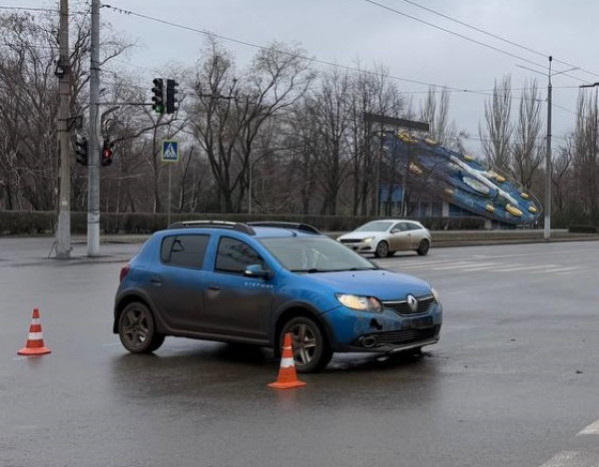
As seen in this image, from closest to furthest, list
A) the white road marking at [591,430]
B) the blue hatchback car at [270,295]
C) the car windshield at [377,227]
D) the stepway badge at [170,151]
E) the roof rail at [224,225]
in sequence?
1. the white road marking at [591,430]
2. the blue hatchback car at [270,295]
3. the roof rail at [224,225]
4. the car windshield at [377,227]
5. the stepway badge at [170,151]

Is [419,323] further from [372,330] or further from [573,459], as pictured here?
[573,459]

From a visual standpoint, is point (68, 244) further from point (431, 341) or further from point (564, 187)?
point (564, 187)

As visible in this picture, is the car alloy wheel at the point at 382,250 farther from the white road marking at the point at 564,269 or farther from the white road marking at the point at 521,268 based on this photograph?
the white road marking at the point at 564,269

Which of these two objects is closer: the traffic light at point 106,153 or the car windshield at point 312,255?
the car windshield at point 312,255

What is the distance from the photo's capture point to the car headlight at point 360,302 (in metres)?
8.27

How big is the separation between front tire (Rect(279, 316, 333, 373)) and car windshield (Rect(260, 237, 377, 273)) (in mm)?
676

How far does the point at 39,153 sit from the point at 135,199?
36.0 meters

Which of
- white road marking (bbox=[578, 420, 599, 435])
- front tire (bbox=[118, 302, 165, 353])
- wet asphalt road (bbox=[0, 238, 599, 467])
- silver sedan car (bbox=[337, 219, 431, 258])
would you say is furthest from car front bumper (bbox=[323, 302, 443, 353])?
silver sedan car (bbox=[337, 219, 431, 258])

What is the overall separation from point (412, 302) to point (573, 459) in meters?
3.46

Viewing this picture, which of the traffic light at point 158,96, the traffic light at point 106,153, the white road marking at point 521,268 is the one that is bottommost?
the white road marking at point 521,268

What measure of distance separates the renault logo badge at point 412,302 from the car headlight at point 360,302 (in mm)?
410

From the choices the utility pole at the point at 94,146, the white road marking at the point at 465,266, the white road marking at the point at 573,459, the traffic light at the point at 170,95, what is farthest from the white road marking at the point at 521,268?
the white road marking at the point at 573,459

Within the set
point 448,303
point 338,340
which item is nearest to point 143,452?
point 338,340

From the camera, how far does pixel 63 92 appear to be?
Answer: 26734 mm
